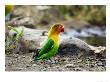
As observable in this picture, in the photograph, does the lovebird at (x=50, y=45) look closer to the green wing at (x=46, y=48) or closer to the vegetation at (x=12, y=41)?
the green wing at (x=46, y=48)

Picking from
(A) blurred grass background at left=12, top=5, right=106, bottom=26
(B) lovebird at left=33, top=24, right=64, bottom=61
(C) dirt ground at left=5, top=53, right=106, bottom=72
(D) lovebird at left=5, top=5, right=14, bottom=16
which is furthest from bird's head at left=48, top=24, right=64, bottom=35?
(A) blurred grass background at left=12, top=5, right=106, bottom=26

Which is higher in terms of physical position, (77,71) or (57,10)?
(57,10)

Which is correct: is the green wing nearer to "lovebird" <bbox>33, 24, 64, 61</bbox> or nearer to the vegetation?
"lovebird" <bbox>33, 24, 64, 61</bbox>

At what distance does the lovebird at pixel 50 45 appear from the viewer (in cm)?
226

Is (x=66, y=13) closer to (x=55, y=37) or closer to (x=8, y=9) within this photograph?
(x=8, y=9)

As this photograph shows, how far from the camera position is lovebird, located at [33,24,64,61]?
7.41 ft

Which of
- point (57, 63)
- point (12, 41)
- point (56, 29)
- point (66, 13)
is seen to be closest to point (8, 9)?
point (12, 41)

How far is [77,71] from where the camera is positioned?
2.27 m

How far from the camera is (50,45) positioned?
2.26 meters

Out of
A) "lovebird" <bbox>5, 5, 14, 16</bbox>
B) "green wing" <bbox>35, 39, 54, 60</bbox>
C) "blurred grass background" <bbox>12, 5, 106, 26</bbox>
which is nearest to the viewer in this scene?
"green wing" <bbox>35, 39, 54, 60</bbox>
